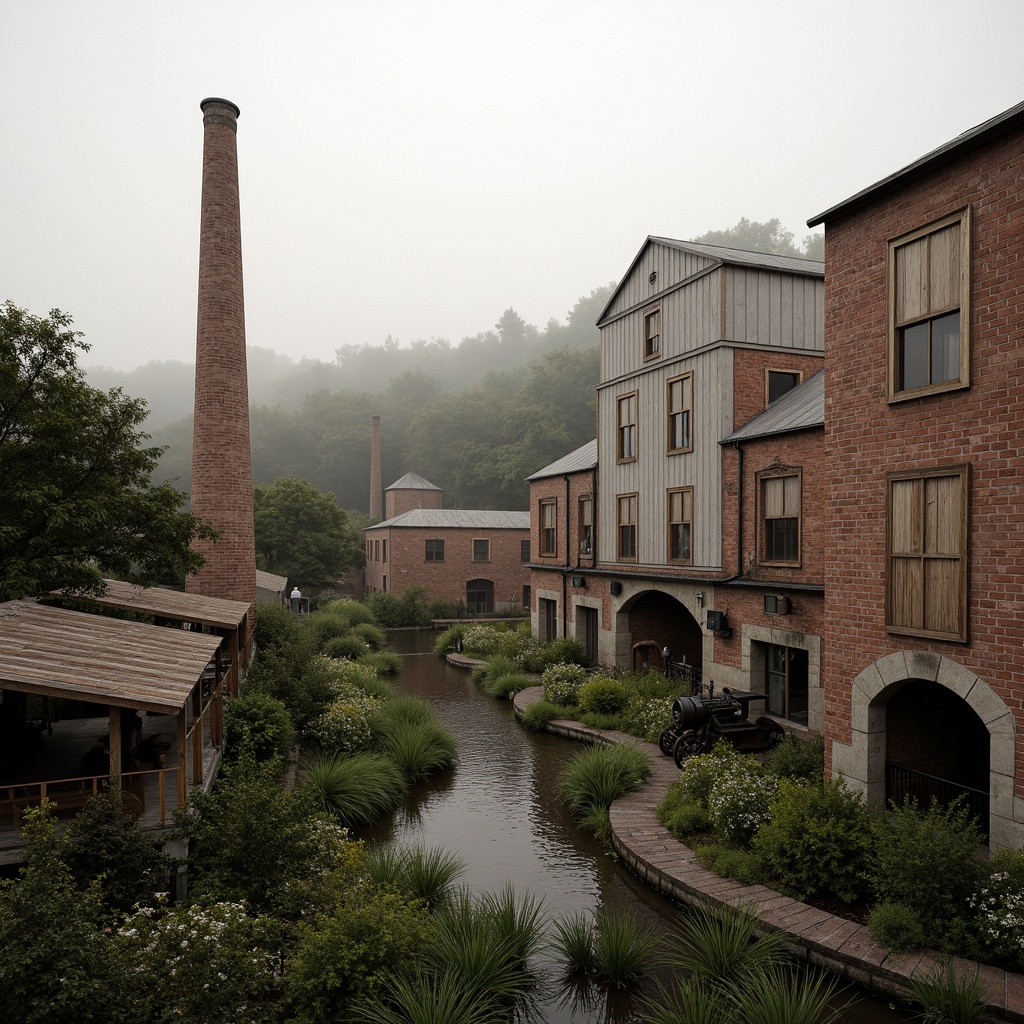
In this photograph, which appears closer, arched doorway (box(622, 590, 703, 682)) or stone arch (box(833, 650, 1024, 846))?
stone arch (box(833, 650, 1024, 846))

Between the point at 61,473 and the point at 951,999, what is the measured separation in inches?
513

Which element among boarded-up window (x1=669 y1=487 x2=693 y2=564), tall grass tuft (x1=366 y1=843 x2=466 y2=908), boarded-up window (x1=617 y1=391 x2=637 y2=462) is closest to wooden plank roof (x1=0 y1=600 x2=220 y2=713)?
tall grass tuft (x1=366 y1=843 x2=466 y2=908)

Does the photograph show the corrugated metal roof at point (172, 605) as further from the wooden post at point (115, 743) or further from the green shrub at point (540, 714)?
the green shrub at point (540, 714)

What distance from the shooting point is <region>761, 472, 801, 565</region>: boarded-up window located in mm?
13430

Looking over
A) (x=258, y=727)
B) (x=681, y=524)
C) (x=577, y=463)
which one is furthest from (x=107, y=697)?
(x=577, y=463)

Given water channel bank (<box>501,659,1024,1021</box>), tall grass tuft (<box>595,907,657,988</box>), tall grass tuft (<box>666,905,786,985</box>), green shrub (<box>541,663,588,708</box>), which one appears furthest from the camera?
green shrub (<box>541,663,588,708</box>)

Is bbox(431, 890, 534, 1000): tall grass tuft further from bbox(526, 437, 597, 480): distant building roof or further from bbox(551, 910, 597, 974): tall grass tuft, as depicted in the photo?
bbox(526, 437, 597, 480): distant building roof

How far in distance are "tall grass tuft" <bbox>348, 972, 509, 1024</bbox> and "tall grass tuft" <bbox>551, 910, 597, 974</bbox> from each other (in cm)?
126

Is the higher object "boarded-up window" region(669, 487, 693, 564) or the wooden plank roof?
"boarded-up window" region(669, 487, 693, 564)

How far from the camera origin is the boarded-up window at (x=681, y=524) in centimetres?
1662

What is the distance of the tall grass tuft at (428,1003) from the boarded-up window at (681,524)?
1165 cm

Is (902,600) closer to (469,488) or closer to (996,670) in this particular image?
(996,670)

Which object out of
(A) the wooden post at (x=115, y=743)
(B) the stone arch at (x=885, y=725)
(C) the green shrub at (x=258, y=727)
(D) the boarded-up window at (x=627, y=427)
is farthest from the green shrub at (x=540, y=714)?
(A) the wooden post at (x=115, y=743)

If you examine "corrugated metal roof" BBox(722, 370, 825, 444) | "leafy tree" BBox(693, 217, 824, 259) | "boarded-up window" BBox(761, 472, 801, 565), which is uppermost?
"leafy tree" BBox(693, 217, 824, 259)
